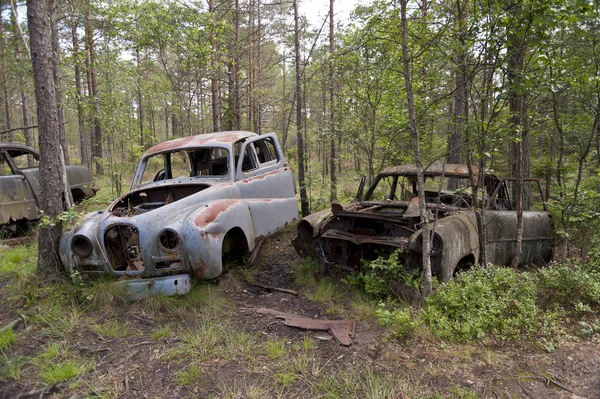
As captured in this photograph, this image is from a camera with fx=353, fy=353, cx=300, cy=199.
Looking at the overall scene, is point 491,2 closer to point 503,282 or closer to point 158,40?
point 503,282

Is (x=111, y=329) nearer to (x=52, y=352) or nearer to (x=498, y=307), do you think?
(x=52, y=352)

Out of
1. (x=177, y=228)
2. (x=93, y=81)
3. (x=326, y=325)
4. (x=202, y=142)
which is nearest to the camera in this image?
(x=326, y=325)

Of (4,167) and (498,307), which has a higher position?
(4,167)

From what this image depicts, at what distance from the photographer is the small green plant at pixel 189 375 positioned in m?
→ 2.70

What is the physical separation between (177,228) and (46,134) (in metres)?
2.03

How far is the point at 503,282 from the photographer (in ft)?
12.3

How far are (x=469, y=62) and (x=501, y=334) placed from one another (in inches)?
118

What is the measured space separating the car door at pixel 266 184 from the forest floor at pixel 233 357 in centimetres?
145

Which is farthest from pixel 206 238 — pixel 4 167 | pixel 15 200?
pixel 4 167

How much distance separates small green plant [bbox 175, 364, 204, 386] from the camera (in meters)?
2.70

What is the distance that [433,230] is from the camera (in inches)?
146

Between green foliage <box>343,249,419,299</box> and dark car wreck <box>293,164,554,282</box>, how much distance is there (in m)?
0.13

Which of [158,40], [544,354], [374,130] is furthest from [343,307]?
[158,40]

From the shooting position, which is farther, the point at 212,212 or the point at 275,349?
the point at 212,212
